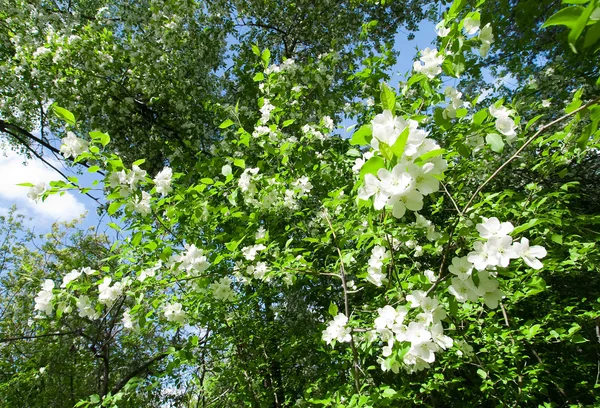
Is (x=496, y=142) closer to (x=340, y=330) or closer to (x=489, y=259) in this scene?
(x=489, y=259)

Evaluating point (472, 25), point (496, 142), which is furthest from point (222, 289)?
point (472, 25)

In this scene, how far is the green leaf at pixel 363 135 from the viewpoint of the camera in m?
0.96

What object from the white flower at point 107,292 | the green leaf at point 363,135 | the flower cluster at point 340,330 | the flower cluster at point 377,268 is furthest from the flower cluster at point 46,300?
the green leaf at point 363,135

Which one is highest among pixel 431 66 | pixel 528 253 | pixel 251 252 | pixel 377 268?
pixel 431 66

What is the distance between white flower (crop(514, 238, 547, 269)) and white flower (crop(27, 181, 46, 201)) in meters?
2.04

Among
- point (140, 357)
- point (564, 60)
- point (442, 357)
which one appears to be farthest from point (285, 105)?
point (140, 357)

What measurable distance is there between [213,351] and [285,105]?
7.39 ft

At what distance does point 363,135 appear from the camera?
980 millimetres

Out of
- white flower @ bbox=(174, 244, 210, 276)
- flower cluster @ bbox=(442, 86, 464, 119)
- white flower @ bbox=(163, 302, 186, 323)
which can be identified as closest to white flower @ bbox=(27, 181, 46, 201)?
white flower @ bbox=(174, 244, 210, 276)

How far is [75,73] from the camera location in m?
4.23

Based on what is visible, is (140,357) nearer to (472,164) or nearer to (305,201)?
(305,201)

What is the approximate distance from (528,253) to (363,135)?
62cm

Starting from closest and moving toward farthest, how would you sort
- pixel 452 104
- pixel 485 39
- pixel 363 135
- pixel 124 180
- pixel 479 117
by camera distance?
pixel 363 135 < pixel 479 117 < pixel 452 104 < pixel 485 39 < pixel 124 180

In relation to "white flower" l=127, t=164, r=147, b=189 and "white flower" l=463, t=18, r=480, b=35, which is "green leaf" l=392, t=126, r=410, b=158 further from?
"white flower" l=127, t=164, r=147, b=189
